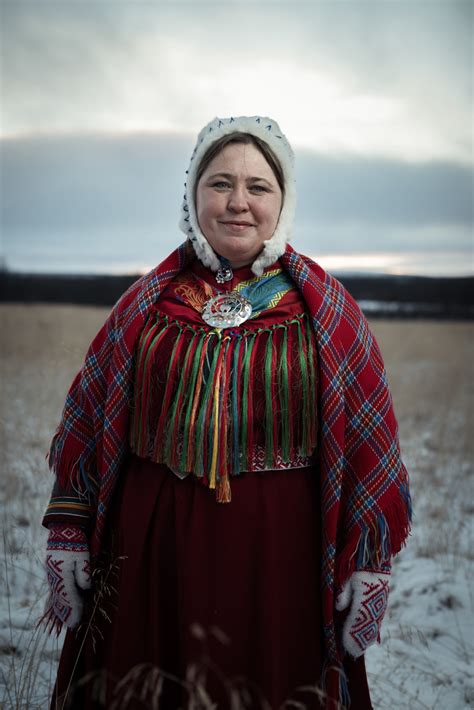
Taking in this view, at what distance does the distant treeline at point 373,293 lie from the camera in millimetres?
8977

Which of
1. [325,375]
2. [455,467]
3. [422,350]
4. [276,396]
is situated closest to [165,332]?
[276,396]

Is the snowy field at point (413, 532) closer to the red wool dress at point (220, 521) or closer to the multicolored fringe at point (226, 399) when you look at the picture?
the red wool dress at point (220, 521)

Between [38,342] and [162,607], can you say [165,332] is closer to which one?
[162,607]

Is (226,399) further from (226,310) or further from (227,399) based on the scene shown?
(226,310)

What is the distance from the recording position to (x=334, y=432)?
1.66 meters

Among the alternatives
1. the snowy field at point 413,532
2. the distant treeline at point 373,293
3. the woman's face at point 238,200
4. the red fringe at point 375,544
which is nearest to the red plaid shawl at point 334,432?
the red fringe at point 375,544

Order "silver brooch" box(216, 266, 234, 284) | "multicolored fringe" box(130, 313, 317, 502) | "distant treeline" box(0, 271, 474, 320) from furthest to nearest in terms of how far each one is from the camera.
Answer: "distant treeline" box(0, 271, 474, 320) < "silver brooch" box(216, 266, 234, 284) < "multicolored fringe" box(130, 313, 317, 502)

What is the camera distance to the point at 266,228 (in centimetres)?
179

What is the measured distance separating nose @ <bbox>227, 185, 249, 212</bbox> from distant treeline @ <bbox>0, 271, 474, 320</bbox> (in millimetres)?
6887

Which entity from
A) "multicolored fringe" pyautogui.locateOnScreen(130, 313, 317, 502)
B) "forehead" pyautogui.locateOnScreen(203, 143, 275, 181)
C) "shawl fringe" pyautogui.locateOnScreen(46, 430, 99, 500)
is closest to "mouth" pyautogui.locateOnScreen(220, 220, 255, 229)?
"forehead" pyautogui.locateOnScreen(203, 143, 275, 181)

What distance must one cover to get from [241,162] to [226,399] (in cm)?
77

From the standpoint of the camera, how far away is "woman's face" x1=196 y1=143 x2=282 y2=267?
175 centimetres

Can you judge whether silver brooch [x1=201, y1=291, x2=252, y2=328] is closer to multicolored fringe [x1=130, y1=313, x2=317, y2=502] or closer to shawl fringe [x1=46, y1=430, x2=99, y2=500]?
multicolored fringe [x1=130, y1=313, x2=317, y2=502]

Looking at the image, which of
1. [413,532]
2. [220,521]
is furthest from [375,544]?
[413,532]
